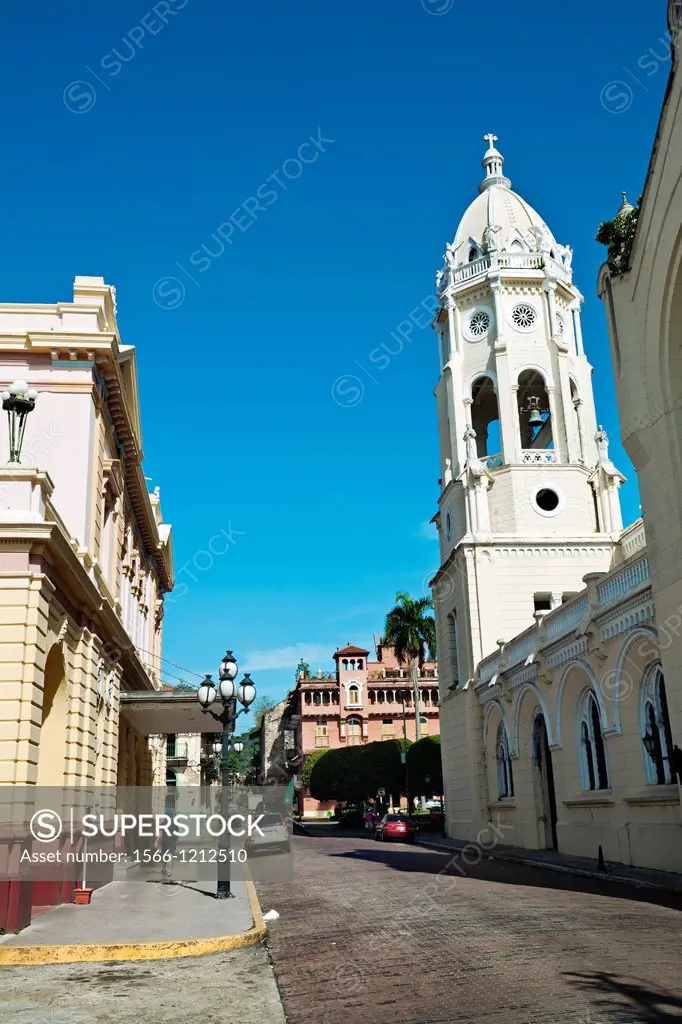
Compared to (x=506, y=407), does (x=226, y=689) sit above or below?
below

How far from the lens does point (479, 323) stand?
41.5 meters

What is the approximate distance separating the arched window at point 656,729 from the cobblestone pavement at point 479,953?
2788 millimetres

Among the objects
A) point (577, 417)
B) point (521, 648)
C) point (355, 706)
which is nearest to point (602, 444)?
point (577, 417)

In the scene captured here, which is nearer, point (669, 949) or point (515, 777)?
point (669, 949)

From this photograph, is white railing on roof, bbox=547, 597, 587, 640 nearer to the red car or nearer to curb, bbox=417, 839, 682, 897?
curb, bbox=417, 839, 682, 897

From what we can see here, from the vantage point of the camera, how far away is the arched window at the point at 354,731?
261 feet

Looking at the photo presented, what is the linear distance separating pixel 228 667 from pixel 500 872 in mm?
8754

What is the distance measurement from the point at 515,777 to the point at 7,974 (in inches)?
859

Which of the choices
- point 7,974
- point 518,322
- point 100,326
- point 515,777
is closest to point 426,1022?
point 7,974

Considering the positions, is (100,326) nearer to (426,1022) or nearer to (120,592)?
(120,592)

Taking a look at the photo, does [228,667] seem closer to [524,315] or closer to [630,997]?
[630,997]

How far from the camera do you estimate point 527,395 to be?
4222 cm

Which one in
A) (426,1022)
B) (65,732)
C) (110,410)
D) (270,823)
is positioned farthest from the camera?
(270,823)

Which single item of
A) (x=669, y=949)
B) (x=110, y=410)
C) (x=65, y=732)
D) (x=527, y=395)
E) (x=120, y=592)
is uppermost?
(x=527, y=395)
